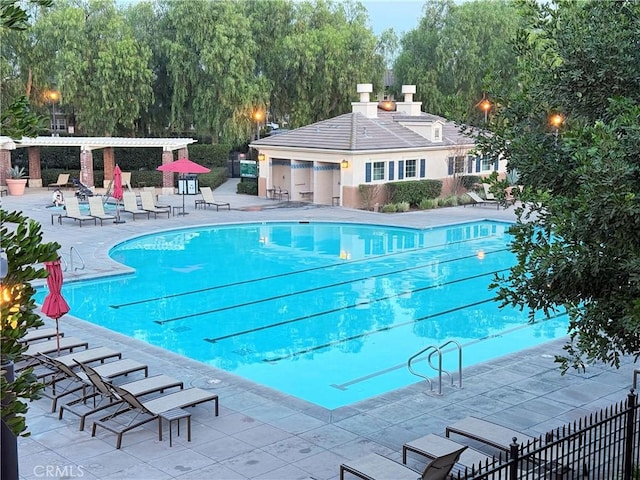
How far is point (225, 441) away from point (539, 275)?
4.62 m

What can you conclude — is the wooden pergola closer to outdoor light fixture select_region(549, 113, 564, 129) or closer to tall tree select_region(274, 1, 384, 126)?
tall tree select_region(274, 1, 384, 126)

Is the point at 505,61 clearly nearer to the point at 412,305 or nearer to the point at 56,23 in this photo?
the point at 56,23

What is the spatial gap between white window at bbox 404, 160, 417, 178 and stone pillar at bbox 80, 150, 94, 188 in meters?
14.6

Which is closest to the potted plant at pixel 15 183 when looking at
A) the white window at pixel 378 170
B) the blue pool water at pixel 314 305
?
the blue pool water at pixel 314 305

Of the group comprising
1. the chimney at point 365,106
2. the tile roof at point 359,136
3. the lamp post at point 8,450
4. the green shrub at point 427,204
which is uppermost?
the chimney at point 365,106

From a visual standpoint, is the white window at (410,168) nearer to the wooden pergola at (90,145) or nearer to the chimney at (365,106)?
the chimney at (365,106)

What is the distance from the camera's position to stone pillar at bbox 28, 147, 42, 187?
40000 millimetres

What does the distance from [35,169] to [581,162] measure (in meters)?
38.0

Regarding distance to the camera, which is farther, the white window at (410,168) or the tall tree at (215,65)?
the tall tree at (215,65)

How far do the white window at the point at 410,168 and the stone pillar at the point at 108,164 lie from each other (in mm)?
14636

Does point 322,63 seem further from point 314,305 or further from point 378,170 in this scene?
point 314,305

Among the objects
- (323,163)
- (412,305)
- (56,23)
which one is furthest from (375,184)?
(56,23)

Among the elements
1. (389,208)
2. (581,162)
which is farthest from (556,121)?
(389,208)

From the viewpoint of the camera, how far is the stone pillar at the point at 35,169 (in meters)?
40.0
